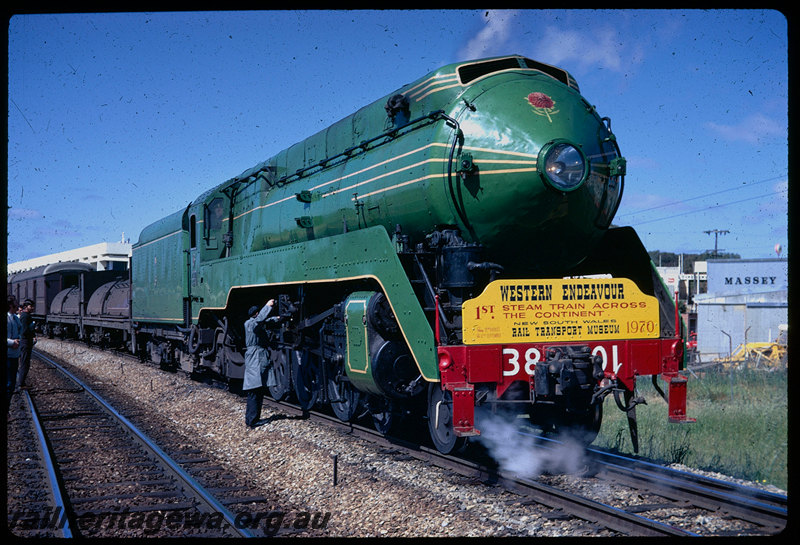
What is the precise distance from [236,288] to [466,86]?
17.8ft

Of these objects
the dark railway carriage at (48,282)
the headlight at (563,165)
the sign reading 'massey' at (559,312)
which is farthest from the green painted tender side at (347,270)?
the dark railway carriage at (48,282)

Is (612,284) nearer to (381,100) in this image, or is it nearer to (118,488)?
(381,100)

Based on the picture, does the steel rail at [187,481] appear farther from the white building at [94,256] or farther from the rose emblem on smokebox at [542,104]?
the white building at [94,256]

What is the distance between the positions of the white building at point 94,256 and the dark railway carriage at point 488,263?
3809 centimetres

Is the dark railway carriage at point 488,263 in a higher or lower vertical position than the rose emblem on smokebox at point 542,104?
lower

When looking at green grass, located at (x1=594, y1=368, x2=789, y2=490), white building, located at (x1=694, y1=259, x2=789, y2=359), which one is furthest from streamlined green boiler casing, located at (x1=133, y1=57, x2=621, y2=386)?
white building, located at (x1=694, y1=259, x2=789, y2=359)

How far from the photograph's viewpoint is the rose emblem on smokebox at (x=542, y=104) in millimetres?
6231

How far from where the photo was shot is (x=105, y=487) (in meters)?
6.34

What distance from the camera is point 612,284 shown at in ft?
20.4

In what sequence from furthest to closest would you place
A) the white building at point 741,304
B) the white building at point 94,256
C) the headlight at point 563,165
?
1. the white building at point 94,256
2. the white building at point 741,304
3. the headlight at point 563,165

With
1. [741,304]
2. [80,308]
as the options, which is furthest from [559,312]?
[80,308]

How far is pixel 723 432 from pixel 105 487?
23.5 feet

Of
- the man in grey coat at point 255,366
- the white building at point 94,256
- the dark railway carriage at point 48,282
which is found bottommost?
the man in grey coat at point 255,366

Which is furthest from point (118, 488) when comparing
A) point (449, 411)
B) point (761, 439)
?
point (761, 439)
